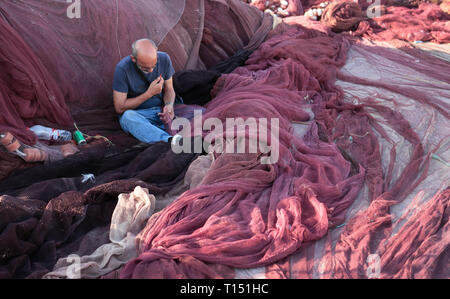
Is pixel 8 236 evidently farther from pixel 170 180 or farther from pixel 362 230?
pixel 362 230

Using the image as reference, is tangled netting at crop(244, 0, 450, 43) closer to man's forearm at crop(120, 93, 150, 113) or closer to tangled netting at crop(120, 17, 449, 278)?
tangled netting at crop(120, 17, 449, 278)

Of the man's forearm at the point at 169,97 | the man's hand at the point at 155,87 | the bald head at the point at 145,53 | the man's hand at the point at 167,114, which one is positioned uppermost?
the bald head at the point at 145,53

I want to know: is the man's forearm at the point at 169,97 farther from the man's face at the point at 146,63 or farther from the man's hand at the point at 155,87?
the man's face at the point at 146,63

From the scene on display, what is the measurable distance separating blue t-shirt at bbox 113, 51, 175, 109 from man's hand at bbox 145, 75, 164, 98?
0.20ft

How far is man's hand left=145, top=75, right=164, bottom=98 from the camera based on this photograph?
3744 mm

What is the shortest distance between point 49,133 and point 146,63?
947mm

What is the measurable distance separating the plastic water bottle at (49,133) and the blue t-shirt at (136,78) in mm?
584

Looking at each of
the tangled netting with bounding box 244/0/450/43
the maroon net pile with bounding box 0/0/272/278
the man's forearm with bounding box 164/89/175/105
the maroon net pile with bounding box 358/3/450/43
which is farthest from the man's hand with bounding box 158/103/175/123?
the maroon net pile with bounding box 358/3/450/43

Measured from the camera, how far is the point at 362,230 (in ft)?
7.62

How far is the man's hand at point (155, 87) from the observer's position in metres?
3.74

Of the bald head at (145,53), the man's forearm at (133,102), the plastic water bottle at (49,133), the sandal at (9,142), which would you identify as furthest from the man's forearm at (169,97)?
the sandal at (9,142)

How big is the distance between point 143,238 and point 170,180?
73cm

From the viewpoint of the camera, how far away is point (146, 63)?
11.5 ft
